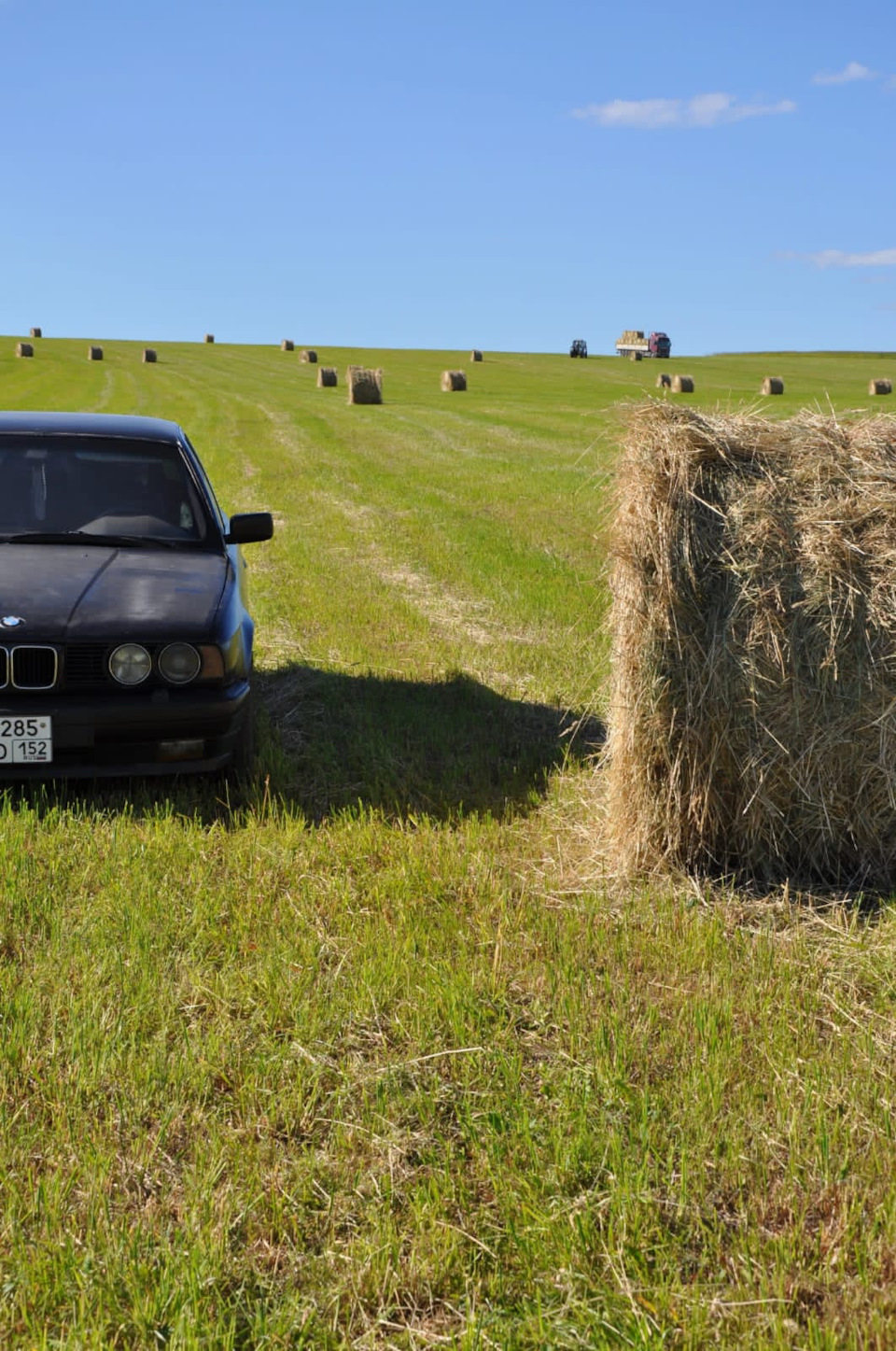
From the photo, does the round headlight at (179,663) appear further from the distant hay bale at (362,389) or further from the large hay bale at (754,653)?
the distant hay bale at (362,389)

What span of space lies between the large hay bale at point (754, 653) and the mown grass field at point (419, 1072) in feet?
0.98

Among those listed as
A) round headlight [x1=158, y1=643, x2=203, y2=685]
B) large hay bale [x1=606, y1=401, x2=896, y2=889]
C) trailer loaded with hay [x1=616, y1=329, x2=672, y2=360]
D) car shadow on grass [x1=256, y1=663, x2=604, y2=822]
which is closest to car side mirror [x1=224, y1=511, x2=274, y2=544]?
car shadow on grass [x1=256, y1=663, x2=604, y2=822]

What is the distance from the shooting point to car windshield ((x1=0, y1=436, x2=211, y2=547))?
609cm

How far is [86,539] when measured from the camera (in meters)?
5.93

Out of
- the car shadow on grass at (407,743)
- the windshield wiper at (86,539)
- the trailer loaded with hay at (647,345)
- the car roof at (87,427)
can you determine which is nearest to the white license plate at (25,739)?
the car shadow on grass at (407,743)

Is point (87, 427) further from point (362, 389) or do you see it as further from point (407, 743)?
point (362, 389)

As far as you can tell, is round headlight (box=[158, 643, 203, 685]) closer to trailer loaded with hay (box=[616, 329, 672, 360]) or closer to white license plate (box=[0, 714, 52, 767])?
white license plate (box=[0, 714, 52, 767])

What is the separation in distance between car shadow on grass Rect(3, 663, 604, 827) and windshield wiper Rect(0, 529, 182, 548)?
3.64ft

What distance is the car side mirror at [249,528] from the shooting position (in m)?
6.08

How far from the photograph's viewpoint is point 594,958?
154 inches

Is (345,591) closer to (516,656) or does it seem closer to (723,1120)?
(516,656)

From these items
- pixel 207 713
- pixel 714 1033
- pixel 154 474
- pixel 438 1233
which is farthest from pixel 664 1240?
pixel 154 474

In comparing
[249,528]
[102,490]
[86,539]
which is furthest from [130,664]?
[102,490]

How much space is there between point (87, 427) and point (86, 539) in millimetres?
852
